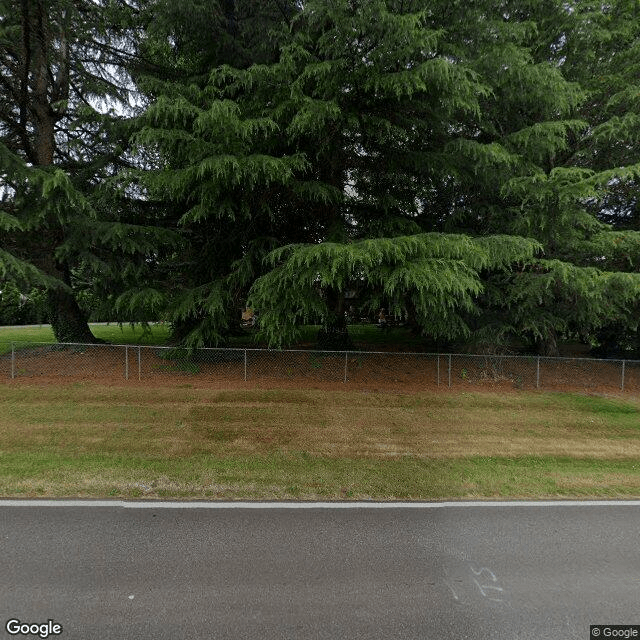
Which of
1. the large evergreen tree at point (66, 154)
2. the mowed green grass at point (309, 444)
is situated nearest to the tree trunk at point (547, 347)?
the mowed green grass at point (309, 444)

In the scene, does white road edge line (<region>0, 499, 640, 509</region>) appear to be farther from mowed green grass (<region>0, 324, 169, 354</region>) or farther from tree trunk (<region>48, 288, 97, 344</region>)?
tree trunk (<region>48, 288, 97, 344</region>)

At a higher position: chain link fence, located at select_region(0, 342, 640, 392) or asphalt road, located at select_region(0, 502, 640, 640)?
chain link fence, located at select_region(0, 342, 640, 392)

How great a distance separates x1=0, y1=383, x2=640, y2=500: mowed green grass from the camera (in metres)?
4.70

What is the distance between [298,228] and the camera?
32.9 feet

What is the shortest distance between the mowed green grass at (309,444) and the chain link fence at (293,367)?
2.64 ft

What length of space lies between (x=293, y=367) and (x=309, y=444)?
3.69 meters

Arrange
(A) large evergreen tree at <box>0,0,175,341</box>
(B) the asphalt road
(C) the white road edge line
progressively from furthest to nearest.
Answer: (A) large evergreen tree at <box>0,0,175,341</box> → (C) the white road edge line → (B) the asphalt road

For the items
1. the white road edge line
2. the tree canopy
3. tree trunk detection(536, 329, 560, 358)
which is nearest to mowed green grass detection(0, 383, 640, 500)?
the white road edge line

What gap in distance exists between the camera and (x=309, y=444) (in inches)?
239

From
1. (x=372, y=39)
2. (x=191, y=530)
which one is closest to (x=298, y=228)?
(x=372, y=39)

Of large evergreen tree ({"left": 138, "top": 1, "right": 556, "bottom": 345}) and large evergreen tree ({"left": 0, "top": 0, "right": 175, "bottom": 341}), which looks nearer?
large evergreen tree ({"left": 138, "top": 1, "right": 556, "bottom": 345})

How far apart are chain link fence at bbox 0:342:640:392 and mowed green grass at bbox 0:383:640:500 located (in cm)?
81

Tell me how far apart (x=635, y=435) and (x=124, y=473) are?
845 cm

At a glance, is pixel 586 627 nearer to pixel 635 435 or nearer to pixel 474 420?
pixel 474 420
